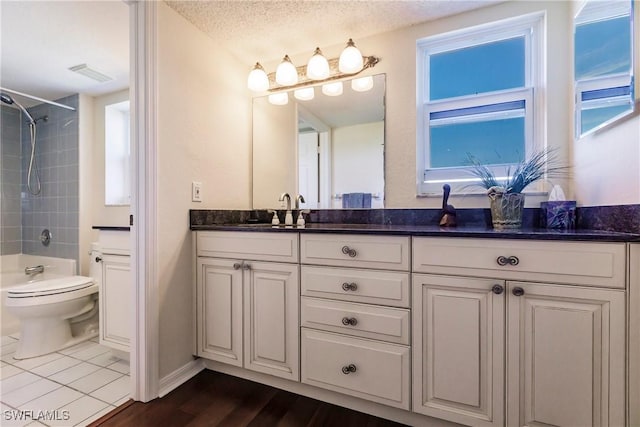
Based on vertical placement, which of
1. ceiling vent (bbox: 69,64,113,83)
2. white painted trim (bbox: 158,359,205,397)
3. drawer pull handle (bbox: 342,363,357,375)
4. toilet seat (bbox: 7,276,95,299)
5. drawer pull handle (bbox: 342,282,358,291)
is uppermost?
ceiling vent (bbox: 69,64,113,83)

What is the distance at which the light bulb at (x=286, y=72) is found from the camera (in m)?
1.93

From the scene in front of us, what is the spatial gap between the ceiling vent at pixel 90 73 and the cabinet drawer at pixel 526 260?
278 cm

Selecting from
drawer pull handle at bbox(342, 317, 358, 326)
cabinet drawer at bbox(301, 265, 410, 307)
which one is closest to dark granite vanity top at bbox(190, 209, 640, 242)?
cabinet drawer at bbox(301, 265, 410, 307)

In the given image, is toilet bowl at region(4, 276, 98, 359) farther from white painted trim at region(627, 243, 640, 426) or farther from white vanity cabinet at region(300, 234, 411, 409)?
white painted trim at region(627, 243, 640, 426)

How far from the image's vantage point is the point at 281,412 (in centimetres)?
134

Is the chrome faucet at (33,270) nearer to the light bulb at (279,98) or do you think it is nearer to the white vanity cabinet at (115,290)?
the white vanity cabinet at (115,290)

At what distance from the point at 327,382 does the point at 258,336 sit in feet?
1.34

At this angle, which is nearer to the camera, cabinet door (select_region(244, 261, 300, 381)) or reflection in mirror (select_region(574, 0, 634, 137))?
reflection in mirror (select_region(574, 0, 634, 137))

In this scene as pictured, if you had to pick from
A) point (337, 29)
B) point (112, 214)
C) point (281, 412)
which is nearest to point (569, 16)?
point (337, 29)

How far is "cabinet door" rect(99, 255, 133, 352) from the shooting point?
67.9 inches

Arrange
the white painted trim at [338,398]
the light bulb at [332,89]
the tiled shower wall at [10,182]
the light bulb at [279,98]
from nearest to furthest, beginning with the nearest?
the white painted trim at [338,398] → the light bulb at [332,89] → the light bulb at [279,98] → the tiled shower wall at [10,182]

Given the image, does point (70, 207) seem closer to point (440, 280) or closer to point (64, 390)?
point (64, 390)

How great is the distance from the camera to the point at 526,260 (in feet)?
3.36

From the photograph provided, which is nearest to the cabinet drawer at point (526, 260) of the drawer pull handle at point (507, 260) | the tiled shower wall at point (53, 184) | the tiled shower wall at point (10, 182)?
the drawer pull handle at point (507, 260)
